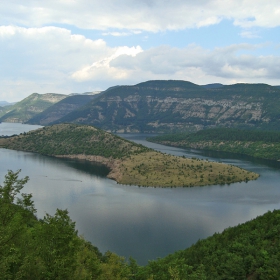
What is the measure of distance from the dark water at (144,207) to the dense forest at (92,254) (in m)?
17.1

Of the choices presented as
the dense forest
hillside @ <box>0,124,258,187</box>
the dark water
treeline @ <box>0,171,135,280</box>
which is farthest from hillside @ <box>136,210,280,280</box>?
hillside @ <box>0,124,258,187</box>

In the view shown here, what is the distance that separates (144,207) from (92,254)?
5192 cm

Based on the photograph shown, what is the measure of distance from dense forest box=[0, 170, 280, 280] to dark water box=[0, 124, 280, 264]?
1707cm

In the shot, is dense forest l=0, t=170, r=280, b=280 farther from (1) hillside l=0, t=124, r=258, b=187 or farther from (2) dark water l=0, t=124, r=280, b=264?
(1) hillside l=0, t=124, r=258, b=187

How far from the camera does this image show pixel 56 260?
25203 millimetres

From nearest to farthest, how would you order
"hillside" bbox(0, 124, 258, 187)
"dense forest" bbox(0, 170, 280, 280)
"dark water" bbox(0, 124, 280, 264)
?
1. "dense forest" bbox(0, 170, 280, 280)
2. "dark water" bbox(0, 124, 280, 264)
3. "hillside" bbox(0, 124, 258, 187)

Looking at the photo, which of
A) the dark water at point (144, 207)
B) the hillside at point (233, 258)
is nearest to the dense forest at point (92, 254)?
the hillside at point (233, 258)

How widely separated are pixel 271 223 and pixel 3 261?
49373 mm

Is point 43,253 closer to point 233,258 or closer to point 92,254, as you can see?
point 92,254

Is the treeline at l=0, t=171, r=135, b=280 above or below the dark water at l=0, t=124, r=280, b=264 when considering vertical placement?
above

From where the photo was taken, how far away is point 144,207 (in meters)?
93.7

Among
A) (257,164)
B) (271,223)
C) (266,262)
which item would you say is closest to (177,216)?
(271,223)

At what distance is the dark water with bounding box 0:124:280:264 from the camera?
2773 inches

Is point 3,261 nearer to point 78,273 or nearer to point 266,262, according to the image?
point 78,273
